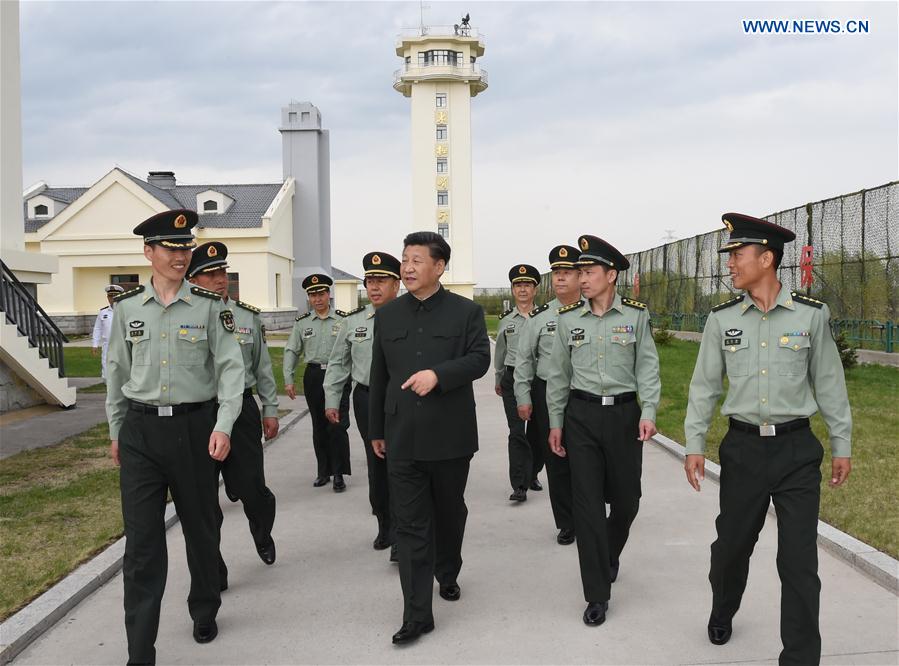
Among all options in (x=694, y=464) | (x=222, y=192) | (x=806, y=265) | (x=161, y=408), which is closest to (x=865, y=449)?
(x=694, y=464)

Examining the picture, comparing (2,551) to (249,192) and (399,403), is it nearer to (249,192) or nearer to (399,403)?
(399,403)

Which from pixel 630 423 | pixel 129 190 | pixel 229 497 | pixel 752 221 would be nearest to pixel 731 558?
pixel 630 423

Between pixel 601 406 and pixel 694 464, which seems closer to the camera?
pixel 694 464

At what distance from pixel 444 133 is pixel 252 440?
1978 inches

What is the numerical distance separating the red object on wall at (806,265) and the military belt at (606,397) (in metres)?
16.4

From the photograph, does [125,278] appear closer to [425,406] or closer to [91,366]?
[91,366]

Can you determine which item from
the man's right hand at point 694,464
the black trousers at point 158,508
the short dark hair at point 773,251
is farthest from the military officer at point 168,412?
the short dark hair at point 773,251

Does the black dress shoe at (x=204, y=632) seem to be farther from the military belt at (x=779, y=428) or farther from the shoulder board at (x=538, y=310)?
the shoulder board at (x=538, y=310)

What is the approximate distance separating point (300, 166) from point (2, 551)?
4161 centimetres

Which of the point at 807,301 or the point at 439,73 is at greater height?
the point at 439,73

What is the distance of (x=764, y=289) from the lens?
160 inches

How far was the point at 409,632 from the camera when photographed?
4270 mm

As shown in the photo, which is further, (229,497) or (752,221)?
(229,497)

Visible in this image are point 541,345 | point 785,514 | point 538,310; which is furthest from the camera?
point 538,310
